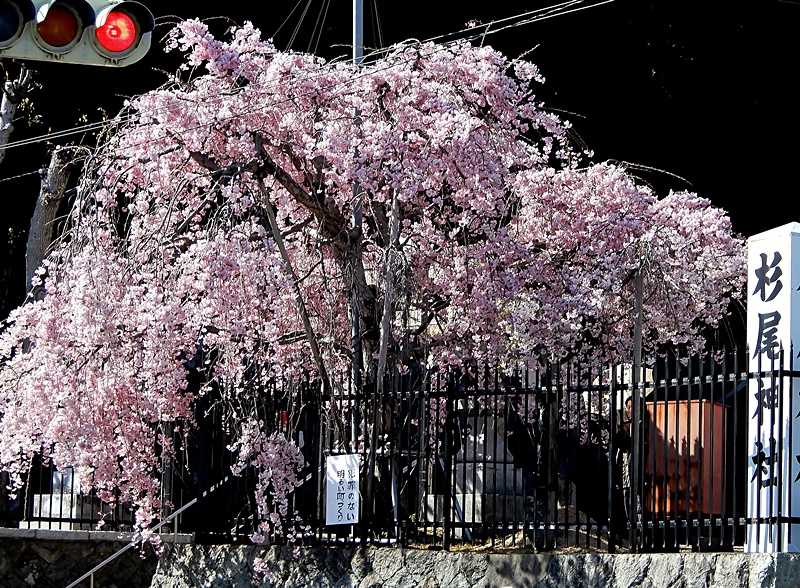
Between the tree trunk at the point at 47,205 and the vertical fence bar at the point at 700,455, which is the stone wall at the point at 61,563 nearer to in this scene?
the tree trunk at the point at 47,205

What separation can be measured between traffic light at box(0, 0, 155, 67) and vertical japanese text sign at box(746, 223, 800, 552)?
17.4ft

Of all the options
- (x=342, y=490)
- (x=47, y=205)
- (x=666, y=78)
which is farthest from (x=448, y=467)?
(x=666, y=78)

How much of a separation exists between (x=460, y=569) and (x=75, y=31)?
21.4 ft

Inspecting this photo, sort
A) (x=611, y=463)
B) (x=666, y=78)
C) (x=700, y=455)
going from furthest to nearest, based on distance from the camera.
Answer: (x=666, y=78)
(x=611, y=463)
(x=700, y=455)

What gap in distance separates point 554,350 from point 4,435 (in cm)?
602

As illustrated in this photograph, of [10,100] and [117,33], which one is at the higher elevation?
[10,100]

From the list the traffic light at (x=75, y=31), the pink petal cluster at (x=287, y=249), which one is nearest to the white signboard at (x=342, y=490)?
the pink petal cluster at (x=287, y=249)

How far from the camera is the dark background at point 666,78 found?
999 inches

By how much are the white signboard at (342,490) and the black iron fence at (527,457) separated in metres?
0.39

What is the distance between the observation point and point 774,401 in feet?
34.1

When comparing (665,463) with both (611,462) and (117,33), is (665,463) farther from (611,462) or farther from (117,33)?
(117,33)

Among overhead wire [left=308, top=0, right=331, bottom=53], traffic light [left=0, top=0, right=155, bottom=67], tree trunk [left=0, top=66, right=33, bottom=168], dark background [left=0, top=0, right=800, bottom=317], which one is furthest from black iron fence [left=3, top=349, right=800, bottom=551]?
dark background [left=0, top=0, right=800, bottom=317]

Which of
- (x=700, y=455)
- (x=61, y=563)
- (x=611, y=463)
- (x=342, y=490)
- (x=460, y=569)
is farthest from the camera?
(x=61, y=563)

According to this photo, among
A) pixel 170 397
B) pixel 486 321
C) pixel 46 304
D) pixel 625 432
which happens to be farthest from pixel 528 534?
pixel 46 304
